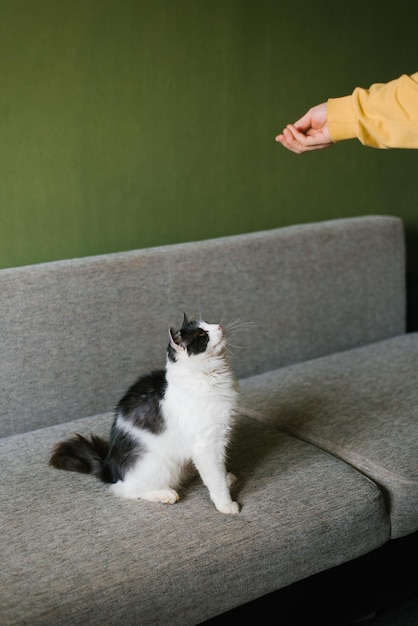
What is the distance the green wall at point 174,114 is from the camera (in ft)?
7.86

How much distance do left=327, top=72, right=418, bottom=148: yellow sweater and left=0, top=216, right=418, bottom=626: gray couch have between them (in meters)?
0.76

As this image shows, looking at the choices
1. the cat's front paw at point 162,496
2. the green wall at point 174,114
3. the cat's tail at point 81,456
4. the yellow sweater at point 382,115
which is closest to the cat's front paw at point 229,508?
the cat's front paw at point 162,496

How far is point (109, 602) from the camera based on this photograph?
1584 millimetres

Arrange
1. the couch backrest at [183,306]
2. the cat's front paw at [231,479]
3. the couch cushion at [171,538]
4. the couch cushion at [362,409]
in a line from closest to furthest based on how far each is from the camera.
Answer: the couch cushion at [171,538] < the cat's front paw at [231,479] < the couch cushion at [362,409] < the couch backrest at [183,306]

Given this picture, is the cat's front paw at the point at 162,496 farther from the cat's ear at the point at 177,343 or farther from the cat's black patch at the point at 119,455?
the cat's ear at the point at 177,343

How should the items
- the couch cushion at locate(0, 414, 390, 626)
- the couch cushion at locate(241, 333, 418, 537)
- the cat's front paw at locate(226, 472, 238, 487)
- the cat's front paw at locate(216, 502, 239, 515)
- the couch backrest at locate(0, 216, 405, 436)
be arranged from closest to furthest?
the couch cushion at locate(0, 414, 390, 626), the cat's front paw at locate(216, 502, 239, 515), the cat's front paw at locate(226, 472, 238, 487), the couch cushion at locate(241, 333, 418, 537), the couch backrest at locate(0, 216, 405, 436)

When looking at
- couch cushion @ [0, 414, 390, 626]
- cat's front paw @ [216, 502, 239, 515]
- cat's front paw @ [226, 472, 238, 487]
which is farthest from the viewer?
cat's front paw @ [226, 472, 238, 487]

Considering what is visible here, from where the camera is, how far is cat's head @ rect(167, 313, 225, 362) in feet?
6.20

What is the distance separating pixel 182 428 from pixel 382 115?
88 cm

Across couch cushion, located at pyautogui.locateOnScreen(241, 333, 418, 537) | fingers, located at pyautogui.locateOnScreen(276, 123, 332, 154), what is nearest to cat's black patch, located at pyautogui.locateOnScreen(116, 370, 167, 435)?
couch cushion, located at pyautogui.locateOnScreen(241, 333, 418, 537)

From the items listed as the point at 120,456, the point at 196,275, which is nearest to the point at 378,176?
the point at 196,275

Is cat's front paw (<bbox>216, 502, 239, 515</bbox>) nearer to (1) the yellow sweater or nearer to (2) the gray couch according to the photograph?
(2) the gray couch

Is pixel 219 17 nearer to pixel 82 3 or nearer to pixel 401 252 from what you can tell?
pixel 82 3

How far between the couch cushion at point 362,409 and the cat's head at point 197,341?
543 mm
